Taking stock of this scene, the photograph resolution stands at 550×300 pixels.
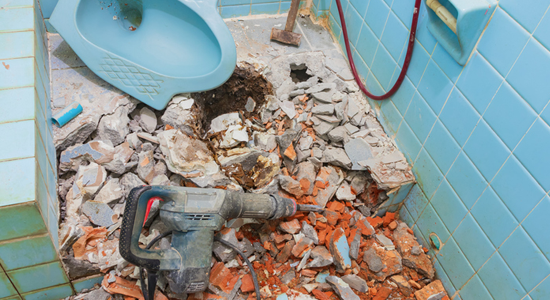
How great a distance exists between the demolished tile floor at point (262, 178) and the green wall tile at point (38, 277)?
4 cm

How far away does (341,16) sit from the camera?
230 centimetres

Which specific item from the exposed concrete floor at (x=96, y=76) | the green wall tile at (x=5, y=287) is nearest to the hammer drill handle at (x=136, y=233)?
the green wall tile at (x=5, y=287)

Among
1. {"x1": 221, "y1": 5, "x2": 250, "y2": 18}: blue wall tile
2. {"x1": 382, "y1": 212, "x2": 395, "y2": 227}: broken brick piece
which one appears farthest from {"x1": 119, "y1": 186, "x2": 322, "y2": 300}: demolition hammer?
{"x1": 221, "y1": 5, "x2": 250, "y2": 18}: blue wall tile

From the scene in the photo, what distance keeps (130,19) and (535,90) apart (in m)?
1.96

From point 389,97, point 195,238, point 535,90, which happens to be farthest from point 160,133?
point 535,90

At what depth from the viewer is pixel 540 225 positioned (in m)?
1.27

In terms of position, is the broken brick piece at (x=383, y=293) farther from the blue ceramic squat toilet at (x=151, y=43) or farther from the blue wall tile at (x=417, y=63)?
the blue ceramic squat toilet at (x=151, y=43)

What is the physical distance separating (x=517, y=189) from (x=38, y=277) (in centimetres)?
188

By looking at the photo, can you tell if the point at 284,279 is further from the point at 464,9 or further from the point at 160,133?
the point at 464,9

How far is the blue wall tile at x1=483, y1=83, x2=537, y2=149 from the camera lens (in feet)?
4.17

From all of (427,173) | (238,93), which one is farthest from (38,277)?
(427,173)

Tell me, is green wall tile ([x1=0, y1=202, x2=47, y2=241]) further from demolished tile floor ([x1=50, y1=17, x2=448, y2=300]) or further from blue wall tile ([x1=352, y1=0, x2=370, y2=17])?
blue wall tile ([x1=352, y1=0, x2=370, y2=17])

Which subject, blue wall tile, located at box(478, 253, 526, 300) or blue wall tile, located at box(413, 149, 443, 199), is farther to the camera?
blue wall tile, located at box(413, 149, 443, 199)

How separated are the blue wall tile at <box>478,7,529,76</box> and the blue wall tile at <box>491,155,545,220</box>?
1.17ft
